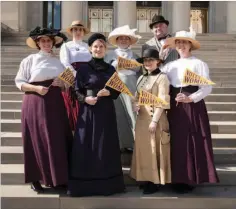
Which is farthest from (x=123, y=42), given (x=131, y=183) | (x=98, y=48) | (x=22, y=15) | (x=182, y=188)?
(x=22, y=15)

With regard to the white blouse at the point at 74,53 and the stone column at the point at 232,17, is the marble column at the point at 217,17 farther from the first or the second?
the white blouse at the point at 74,53

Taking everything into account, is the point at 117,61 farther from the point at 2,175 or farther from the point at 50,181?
→ the point at 2,175

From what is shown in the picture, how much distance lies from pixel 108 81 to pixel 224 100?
175 inches

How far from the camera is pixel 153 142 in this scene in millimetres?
4422

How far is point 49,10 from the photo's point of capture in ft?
78.4

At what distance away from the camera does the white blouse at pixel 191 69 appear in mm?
4352

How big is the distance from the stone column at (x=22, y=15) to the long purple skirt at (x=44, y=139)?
54.2 ft

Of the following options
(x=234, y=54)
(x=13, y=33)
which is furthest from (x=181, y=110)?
(x=13, y=33)

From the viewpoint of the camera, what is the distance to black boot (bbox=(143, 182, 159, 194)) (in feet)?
15.2

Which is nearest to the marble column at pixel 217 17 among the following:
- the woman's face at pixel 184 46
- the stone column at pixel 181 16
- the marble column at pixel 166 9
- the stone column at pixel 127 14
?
the marble column at pixel 166 9

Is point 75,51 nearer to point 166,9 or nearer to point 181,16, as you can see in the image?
point 181,16

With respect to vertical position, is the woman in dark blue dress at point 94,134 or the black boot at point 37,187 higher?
the woman in dark blue dress at point 94,134

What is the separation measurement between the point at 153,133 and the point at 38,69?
148cm

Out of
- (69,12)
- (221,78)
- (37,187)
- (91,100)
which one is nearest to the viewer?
(91,100)
